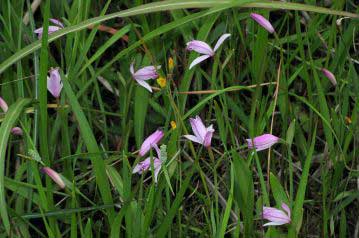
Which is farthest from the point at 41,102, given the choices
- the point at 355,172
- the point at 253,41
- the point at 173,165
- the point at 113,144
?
the point at 355,172

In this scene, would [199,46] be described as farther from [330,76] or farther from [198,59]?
[330,76]

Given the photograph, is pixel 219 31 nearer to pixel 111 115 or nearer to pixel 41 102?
pixel 111 115

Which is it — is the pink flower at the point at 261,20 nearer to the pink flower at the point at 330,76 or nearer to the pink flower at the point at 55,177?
the pink flower at the point at 330,76

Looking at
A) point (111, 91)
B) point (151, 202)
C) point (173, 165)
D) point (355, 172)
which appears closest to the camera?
point (151, 202)

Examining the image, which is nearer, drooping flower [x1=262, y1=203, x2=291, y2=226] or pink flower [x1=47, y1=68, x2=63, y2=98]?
drooping flower [x1=262, y1=203, x2=291, y2=226]

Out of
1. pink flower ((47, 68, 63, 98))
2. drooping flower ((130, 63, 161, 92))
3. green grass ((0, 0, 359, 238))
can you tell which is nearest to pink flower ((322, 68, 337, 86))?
green grass ((0, 0, 359, 238))

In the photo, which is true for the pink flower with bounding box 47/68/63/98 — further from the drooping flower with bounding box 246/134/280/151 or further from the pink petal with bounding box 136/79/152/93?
the drooping flower with bounding box 246/134/280/151

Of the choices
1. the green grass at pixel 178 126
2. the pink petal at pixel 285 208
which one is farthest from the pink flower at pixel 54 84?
the pink petal at pixel 285 208

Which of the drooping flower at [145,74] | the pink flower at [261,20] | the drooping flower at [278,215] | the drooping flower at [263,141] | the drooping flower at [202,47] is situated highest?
the pink flower at [261,20]
